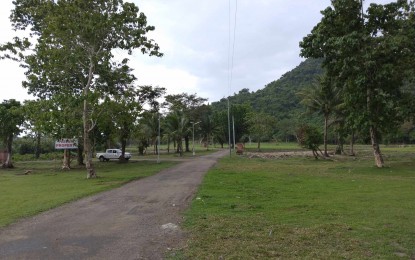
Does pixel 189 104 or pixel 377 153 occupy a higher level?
pixel 189 104

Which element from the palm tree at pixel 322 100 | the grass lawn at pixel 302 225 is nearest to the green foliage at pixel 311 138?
the palm tree at pixel 322 100

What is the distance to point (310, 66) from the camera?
96.6 m

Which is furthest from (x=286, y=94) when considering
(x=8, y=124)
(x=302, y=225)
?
(x=302, y=225)

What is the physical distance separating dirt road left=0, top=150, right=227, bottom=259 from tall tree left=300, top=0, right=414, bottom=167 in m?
16.8

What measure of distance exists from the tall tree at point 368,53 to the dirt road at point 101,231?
16.8 m

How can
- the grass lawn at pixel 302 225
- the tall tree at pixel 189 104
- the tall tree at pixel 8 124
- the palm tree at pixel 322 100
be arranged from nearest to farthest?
1. the grass lawn at pixel 302 225
2. the tall tree at pixel 8 124
3. the palm tree at pixel 322 100
4. the tall tree at pixel 189 104

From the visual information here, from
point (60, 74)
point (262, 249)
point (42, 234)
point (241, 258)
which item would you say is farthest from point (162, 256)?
point (60, 74)

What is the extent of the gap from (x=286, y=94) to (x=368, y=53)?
238ft

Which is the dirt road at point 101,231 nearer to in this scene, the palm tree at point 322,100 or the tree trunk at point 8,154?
the tree trunk at point 8,154

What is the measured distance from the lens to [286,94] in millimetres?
94812

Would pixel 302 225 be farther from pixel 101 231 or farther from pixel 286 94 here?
pixel 286 94

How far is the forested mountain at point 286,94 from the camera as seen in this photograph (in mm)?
91250

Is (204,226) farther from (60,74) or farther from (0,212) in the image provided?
(60,74)

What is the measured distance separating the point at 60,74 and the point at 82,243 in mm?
17921
